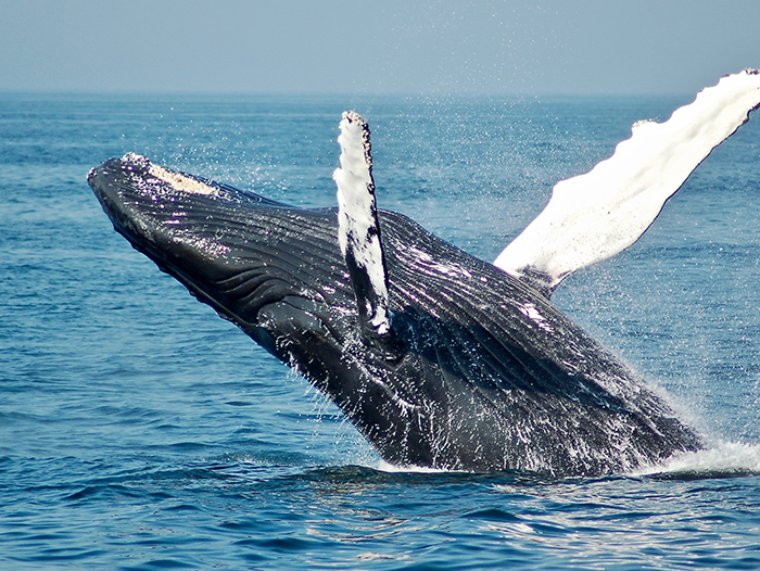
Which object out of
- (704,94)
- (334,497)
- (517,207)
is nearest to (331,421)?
(334,497)

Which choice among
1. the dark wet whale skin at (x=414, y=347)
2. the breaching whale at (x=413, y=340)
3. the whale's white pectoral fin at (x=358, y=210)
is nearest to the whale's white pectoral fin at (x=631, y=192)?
the breaching whale at (x=413, y=340)

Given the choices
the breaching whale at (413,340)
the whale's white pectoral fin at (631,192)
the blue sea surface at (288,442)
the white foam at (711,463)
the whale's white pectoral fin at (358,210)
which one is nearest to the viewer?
the whale's white pectoral fin at (358,210)

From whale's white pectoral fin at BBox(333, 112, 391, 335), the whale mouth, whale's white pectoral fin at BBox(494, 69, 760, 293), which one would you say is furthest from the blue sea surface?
whale's white pectoral fin at BBox(333, 112, 391, 335)

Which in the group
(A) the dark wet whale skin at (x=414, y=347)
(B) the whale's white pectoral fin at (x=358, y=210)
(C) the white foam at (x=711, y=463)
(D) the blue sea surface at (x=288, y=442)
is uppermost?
(B) the whale's white pectoral fin at (x=358, y=210)

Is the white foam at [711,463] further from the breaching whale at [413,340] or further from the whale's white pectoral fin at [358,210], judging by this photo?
the whale's white pectoral fin at [358,210]

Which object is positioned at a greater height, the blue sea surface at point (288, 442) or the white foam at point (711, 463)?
the white foam at point (711, 463)

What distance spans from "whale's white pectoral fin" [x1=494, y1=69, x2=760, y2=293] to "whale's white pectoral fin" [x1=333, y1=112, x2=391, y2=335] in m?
1.68

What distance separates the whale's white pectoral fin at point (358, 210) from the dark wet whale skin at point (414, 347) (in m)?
0.64

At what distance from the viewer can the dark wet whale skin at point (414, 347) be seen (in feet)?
25.4

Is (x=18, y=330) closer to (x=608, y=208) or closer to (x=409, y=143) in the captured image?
(x=608, y=208)

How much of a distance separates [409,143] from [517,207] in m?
32.8

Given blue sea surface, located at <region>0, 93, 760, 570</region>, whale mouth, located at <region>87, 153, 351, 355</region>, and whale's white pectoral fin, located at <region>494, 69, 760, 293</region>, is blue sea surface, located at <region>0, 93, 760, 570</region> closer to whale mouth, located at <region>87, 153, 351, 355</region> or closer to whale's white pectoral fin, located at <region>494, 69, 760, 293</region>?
whale mouth, located at <region>87, 153, 351, 355</region>

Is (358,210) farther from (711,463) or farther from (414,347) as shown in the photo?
(711,463)

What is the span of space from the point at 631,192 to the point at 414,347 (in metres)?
1.99
